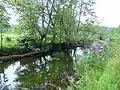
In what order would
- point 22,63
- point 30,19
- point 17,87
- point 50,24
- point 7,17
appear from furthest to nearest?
point 50,24 → point 30,19 → point 7,17 → point 22,63 → point 17,87

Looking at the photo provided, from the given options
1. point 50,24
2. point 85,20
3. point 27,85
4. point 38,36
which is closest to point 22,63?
point 27,85

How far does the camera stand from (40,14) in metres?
32.9

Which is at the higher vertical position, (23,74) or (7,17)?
(7,17)

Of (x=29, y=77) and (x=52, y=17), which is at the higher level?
(x=52, y=17)

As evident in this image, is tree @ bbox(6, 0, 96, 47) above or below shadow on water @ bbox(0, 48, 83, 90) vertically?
above

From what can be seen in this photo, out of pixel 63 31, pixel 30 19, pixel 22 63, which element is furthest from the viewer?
pixel 63 31

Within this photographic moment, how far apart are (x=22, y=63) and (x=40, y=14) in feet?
38.1

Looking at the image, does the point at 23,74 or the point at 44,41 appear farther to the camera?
the point at 44,41

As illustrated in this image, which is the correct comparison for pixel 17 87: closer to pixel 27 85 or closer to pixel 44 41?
pixel 27 85

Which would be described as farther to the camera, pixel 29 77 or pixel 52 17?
pixel 52 17

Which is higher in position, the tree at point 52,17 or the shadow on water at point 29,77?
the tree at point 52,17

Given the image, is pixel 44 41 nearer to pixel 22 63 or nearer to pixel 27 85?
→ pixel 22 63

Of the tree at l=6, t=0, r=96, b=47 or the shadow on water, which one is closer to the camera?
the shadow on water

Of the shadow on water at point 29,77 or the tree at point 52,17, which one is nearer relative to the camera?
the shadow on water at point 29,77
